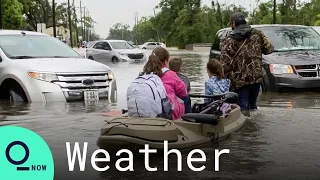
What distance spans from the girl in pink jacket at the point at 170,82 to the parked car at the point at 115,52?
25.1 meters

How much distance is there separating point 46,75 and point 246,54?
372 centimetres

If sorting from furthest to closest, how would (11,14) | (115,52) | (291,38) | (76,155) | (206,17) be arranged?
(206,17), (11,14), (115,52), (291,38), (76,155)

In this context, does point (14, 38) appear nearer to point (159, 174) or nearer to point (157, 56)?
point (157, 56)

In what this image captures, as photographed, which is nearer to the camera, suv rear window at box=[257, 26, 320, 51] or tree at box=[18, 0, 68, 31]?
suv rear window at box=[257, 26, 320, 51]

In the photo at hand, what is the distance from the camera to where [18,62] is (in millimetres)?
10891

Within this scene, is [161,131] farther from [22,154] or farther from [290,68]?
[290,68]

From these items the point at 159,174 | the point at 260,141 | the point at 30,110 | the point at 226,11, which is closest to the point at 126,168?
the point at 159,174

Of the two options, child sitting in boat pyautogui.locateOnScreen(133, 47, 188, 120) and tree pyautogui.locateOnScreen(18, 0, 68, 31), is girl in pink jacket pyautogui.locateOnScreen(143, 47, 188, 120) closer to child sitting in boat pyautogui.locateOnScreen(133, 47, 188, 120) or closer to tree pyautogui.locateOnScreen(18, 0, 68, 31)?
child sitting in boat pyautogui.locateOnScreen(133, 47, 188, 120)

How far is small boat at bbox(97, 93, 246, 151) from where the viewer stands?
19.3 ft

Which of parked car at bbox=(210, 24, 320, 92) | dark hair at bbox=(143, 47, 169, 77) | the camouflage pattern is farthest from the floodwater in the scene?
dark hair at bbox=(143, 47, 169, 77)

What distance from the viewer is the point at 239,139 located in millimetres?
7418

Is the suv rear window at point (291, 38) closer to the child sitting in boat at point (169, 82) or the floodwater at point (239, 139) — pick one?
the floodwater at point (239, 139)

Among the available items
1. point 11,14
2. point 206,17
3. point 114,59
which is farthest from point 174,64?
point 206,17

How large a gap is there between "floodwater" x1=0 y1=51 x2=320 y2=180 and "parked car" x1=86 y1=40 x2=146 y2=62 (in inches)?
824
